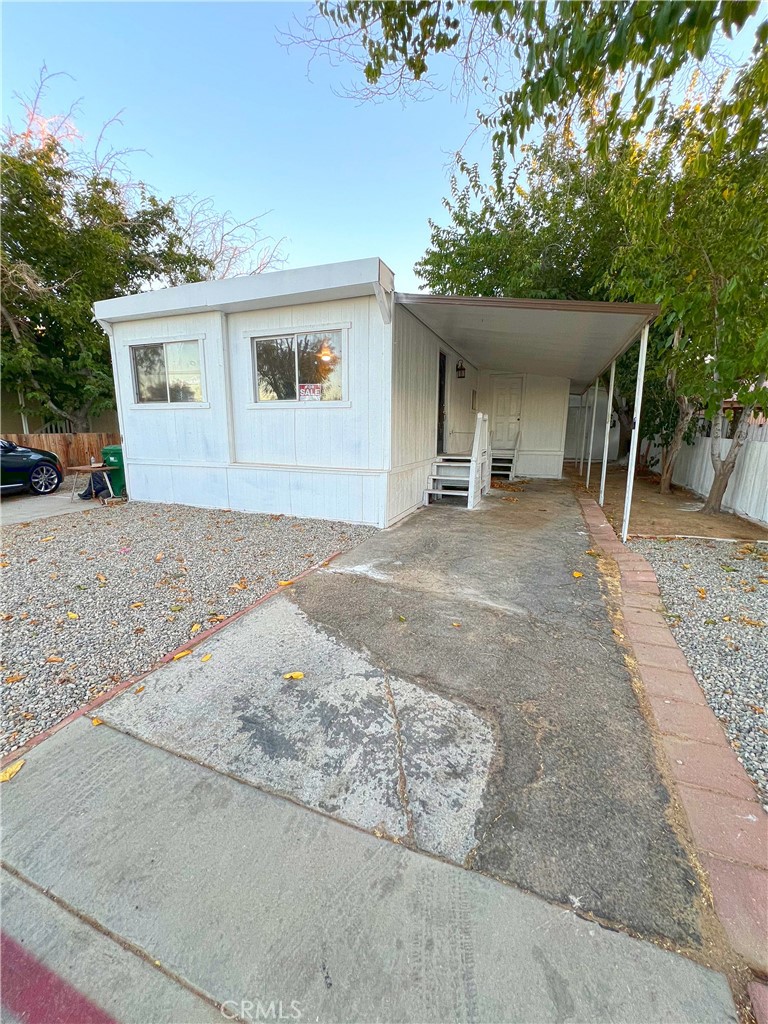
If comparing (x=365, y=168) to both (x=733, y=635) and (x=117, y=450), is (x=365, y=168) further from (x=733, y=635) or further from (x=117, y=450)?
(x=733, y=635)

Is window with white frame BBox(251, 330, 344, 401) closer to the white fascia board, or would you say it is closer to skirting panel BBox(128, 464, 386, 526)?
the white fascia board

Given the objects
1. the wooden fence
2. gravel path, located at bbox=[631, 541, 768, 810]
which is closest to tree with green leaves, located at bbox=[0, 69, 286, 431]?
the wooden fence

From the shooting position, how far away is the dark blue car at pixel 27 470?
26.9 feet

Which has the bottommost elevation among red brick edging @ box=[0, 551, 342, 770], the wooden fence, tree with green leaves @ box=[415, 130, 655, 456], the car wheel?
red brick edging @ box=[0, 551, 342, 770]

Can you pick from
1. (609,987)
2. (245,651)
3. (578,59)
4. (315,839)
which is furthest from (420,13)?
(609,987)

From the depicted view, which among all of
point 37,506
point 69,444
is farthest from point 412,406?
point 69,444

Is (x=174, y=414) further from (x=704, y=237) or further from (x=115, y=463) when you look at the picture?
(x=704, y=237)

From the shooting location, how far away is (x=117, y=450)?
8.15 meters

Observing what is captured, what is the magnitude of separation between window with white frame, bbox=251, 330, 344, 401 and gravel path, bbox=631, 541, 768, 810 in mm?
4421

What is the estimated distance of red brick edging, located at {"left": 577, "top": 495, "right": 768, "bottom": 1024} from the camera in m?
1.26

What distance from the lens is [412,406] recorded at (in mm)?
6656

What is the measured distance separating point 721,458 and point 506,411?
16.7 ft

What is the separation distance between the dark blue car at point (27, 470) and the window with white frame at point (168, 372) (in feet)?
9.98

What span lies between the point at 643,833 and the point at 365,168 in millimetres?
8891
